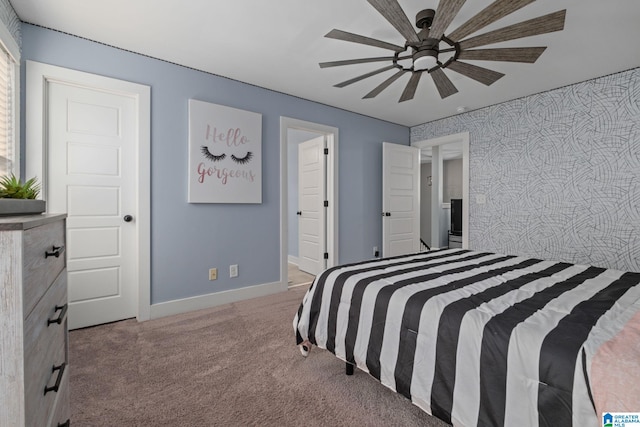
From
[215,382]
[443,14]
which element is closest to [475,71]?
[443,14]

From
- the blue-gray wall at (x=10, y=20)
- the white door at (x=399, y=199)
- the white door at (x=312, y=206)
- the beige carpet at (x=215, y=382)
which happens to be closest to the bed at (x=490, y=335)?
the beige carpet at (x=215, y=382)

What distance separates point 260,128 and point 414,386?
2787 millimetres

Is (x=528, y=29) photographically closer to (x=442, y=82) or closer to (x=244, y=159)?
(x=442, y=82)

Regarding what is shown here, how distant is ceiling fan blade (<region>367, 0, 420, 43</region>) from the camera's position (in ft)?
4.58

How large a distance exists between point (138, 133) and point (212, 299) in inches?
67.2

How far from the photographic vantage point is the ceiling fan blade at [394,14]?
1.40 meters

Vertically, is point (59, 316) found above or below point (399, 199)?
below

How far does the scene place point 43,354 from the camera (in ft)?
2.54

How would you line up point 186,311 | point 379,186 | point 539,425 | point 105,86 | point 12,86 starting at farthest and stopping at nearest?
point 379,186 < point 186,311 < point 105,86 < point 12,86 < point 539,425

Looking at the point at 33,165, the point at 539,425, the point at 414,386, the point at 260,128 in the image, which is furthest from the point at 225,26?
the point at 539,425

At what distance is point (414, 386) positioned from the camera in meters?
1.28

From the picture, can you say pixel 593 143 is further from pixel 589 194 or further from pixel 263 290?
pixel 263 290

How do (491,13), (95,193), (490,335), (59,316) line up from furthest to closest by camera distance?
(95,193) → (491,13) → (490,335) → (59,316)

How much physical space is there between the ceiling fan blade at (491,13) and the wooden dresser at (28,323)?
76.9 inches
